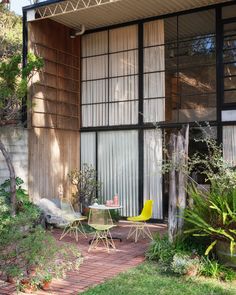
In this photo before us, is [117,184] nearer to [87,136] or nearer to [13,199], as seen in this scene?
[87,136]

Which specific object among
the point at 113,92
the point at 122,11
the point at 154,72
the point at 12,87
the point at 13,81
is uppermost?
the point at 122,11

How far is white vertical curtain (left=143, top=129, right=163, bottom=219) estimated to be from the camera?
10.4 m

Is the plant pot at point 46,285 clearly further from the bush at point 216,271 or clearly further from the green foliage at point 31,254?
the bush at point 216,271

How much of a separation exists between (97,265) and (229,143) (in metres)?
4.61

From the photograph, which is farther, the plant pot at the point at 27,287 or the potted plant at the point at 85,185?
the potted plant at the point at 85,185

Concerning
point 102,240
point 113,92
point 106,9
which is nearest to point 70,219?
point 102,240

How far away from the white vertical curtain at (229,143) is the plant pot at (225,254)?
12.9 ft

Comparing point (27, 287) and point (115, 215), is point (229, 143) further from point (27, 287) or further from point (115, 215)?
point (27, 287)

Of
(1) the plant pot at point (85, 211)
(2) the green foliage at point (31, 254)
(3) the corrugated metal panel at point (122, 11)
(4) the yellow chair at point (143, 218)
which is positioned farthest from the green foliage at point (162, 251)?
(3) the corrugated metal panel at point (122, 11)

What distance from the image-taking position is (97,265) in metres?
6.42

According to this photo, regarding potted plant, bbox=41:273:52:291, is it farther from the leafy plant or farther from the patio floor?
the leafy plant

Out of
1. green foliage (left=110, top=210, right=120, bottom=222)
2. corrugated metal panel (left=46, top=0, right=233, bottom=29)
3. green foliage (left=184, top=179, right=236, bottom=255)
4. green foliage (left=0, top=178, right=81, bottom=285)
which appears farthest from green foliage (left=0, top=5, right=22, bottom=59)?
green foliage (left=0, top=178, right=81, bottom=285)

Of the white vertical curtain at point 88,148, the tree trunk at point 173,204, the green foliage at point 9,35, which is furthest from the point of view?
the green foliage at point 9,35

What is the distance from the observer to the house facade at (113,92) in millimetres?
10134
